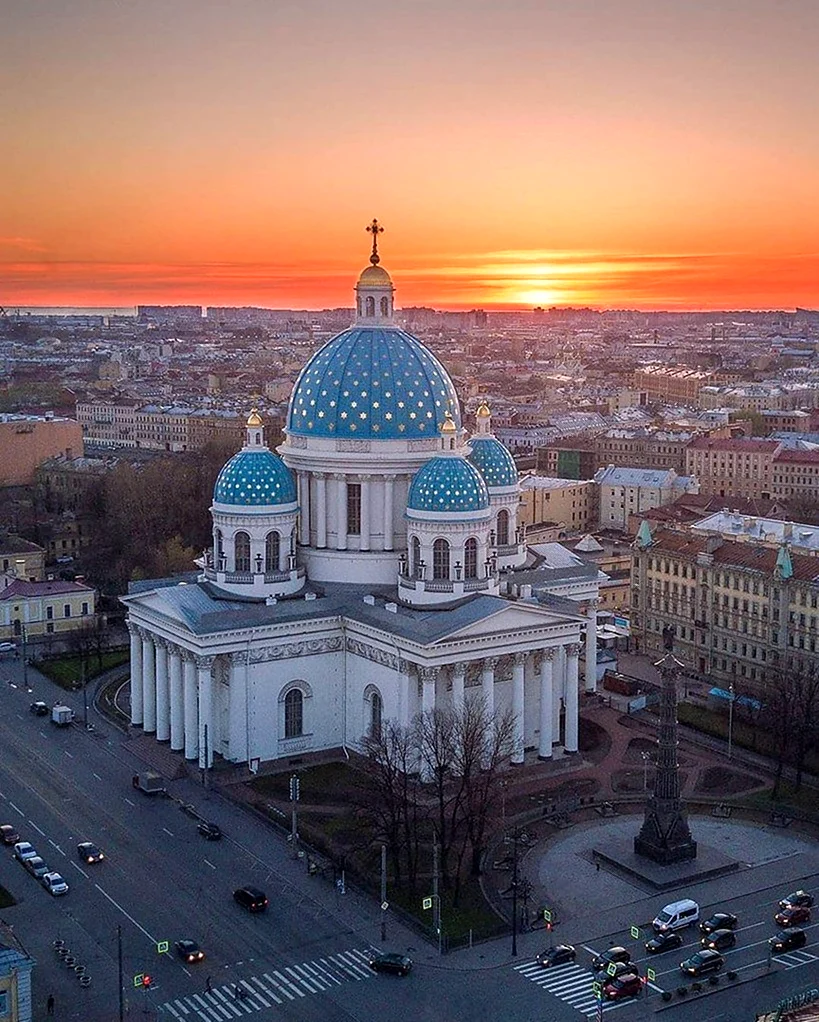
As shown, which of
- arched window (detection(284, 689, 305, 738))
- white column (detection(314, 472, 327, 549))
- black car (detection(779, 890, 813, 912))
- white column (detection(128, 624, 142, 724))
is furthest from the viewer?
white column (detection(314, 472, 327, 549))

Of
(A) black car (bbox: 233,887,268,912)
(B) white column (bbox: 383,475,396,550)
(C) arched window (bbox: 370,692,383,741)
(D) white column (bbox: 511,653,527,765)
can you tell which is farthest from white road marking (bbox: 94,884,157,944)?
(B) white column (bbox: 383,475,396,550)

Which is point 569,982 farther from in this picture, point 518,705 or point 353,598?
point 353,598

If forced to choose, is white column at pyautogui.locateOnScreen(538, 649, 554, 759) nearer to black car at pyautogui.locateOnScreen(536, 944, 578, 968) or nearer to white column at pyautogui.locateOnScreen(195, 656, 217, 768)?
white column at pyautogui.locateOnScreen(195, 656, 217, 768)

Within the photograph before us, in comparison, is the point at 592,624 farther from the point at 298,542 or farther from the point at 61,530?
the point at 61,530

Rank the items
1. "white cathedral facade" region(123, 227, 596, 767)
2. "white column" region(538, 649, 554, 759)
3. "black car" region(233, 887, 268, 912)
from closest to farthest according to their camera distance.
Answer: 1. "black car" region(233, 887, 268, 912)
2. "white cathedral facade" region(123, 227, 596, 767)
3. "white column" region(538, 649, 554, 759)

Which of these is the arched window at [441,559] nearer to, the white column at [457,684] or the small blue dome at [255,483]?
the white column at [457,684]

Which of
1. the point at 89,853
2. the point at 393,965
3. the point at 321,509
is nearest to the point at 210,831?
the point at 89,853

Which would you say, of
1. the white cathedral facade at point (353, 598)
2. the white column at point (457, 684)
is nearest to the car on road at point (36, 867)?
Answer: the white cathedral facade at point (353, 598)
